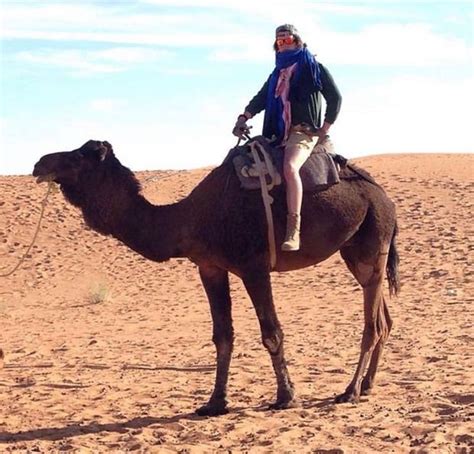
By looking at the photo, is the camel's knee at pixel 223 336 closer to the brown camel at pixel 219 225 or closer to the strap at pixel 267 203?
the brown camel at pixel 219 225

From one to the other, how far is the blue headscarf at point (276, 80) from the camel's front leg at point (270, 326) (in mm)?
1242

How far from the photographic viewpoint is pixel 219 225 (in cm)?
712

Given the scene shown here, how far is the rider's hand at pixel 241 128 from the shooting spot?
25.1 ft

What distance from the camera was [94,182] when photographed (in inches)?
283

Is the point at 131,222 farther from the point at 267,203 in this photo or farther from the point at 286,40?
the point at 286,40

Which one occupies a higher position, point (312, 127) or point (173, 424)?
point (312, 127)

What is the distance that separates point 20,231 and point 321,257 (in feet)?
58.1

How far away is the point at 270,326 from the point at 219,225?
948 millimetres

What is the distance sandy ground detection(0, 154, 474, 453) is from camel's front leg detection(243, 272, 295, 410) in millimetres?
149

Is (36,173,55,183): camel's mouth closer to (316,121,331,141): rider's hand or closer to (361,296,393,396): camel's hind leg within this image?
(316,121,331,141): rider's hand

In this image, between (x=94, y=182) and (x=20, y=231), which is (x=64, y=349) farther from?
(x=20, y=231)

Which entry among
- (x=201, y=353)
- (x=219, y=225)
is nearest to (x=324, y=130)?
(x=219, y=225)

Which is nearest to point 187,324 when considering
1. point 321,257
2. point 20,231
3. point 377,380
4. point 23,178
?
point 377,380

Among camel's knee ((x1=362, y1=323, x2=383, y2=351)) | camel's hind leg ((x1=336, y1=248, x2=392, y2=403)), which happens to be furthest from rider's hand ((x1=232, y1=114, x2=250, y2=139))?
A: camel's knee ((x1=362, y1=323, x2=383, y2=351))
